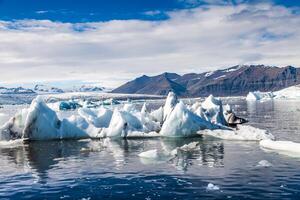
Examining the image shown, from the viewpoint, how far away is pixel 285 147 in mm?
41219

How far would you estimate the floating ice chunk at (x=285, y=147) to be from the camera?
130ft

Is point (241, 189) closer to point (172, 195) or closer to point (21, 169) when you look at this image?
point (172, 195)

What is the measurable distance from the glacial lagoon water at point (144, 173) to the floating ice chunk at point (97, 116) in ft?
41.3

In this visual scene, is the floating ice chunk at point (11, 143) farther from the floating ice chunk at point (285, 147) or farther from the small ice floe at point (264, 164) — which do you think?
the small ice floe at point (264, 164)

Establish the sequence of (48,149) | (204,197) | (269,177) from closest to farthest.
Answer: (204,197)
(269,177)
(48,149)

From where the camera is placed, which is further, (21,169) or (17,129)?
(17,129)

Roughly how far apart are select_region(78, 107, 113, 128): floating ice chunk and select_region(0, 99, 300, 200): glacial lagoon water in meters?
12.6

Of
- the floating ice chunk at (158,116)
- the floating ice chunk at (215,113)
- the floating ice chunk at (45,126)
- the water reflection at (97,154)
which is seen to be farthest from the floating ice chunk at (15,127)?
the floating ice chunk at (215,113)

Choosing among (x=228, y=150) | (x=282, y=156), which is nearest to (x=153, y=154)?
(x=228, y=150)

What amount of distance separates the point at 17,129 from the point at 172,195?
116 ft

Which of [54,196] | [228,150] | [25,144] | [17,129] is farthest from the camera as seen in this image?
[17,129]

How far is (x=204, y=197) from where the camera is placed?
82.0 ft

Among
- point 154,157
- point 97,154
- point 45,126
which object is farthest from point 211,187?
point 45,126

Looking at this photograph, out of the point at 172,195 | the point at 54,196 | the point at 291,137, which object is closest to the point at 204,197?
the point at 172,195
